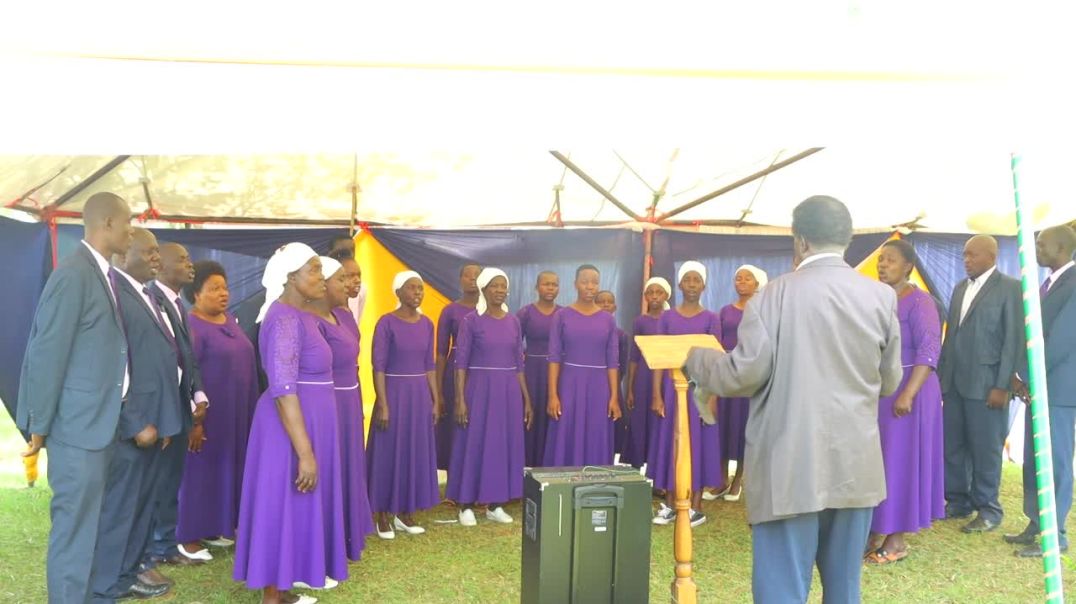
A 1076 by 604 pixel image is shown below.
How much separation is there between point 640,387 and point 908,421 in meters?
2.61

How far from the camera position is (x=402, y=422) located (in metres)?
5.85

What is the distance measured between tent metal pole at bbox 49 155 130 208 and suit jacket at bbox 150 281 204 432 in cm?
200

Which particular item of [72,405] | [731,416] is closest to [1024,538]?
[731,416]

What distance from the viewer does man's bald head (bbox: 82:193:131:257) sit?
11.8ft

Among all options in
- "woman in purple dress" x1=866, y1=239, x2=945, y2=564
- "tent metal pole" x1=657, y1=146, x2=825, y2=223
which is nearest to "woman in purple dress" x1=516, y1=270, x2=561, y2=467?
"tent metal pole" x1=657, y1=146, x2=825, y2=223

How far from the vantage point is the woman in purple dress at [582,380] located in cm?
648

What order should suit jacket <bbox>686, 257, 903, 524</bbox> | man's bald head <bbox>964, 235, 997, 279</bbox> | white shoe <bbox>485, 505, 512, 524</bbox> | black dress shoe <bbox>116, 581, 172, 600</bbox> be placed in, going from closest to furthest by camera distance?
suit jacket <bbox>686, 257, 903, 524</bbox>, black dress shoe <bbox>116, 581, 172, 600</bbox>, man's bald head <bbox>964, 235, 997, 279</bbox>, white shoe <bbox>485, 505, 512, 524</bbox>

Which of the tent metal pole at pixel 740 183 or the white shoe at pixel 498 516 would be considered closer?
the white shoe at pixel 498 516

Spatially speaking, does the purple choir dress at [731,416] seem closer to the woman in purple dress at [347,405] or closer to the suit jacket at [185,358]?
the woman in purple dress at [347,405]

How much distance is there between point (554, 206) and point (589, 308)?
5.65 ft

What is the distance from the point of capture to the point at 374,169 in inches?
265

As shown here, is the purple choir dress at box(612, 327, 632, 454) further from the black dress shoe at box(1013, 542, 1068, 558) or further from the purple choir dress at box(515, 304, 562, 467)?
the black dress shoe at box(1013, 542, 1068, 558)

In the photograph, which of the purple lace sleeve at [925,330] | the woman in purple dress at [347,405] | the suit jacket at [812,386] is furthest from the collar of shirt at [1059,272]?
the woman in purple dress at [347,405]

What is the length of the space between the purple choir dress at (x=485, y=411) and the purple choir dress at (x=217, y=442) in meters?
1.61
